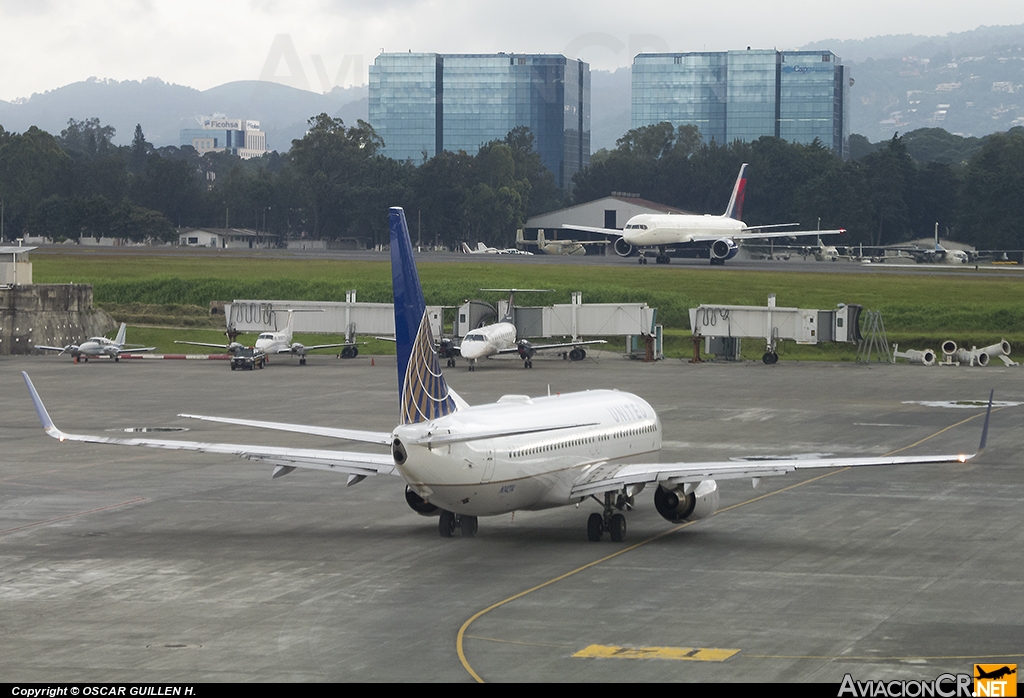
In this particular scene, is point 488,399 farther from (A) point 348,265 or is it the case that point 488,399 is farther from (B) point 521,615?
(A) point 348,265

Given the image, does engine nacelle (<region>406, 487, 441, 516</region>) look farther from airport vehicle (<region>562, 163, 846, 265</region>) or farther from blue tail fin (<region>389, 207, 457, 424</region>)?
airport vehicle (<region>562, 163, 846, 265</region>)

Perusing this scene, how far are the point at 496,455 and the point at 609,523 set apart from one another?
4668mm

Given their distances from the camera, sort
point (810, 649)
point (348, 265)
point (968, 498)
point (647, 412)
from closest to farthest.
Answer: point (810, 649) → point (647, 412) → point (968, 498) → point (348, 265)

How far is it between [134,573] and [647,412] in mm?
14992

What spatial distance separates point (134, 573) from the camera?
2972 cm

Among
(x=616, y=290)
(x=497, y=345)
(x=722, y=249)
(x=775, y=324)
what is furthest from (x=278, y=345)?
(x=722, y=249)

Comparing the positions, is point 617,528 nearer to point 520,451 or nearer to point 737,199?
point 520,451

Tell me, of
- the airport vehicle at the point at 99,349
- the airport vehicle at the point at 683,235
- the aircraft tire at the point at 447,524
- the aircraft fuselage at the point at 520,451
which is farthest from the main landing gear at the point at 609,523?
the airport vehicle at the point at 683,235

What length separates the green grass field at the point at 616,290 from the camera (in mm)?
104625

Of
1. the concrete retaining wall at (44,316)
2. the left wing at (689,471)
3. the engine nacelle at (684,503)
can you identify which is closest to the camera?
the left wing at (689,471)

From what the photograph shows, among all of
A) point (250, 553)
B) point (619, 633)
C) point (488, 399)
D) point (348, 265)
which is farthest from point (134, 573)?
point (348, 265)

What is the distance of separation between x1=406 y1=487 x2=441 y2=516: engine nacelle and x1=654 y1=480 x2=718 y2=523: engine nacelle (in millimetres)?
5712

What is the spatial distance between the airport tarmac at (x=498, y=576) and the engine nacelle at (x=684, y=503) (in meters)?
0.56

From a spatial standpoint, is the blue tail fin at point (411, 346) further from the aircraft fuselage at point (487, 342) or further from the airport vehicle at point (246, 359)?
the airport vehicle at point (246, 359)
